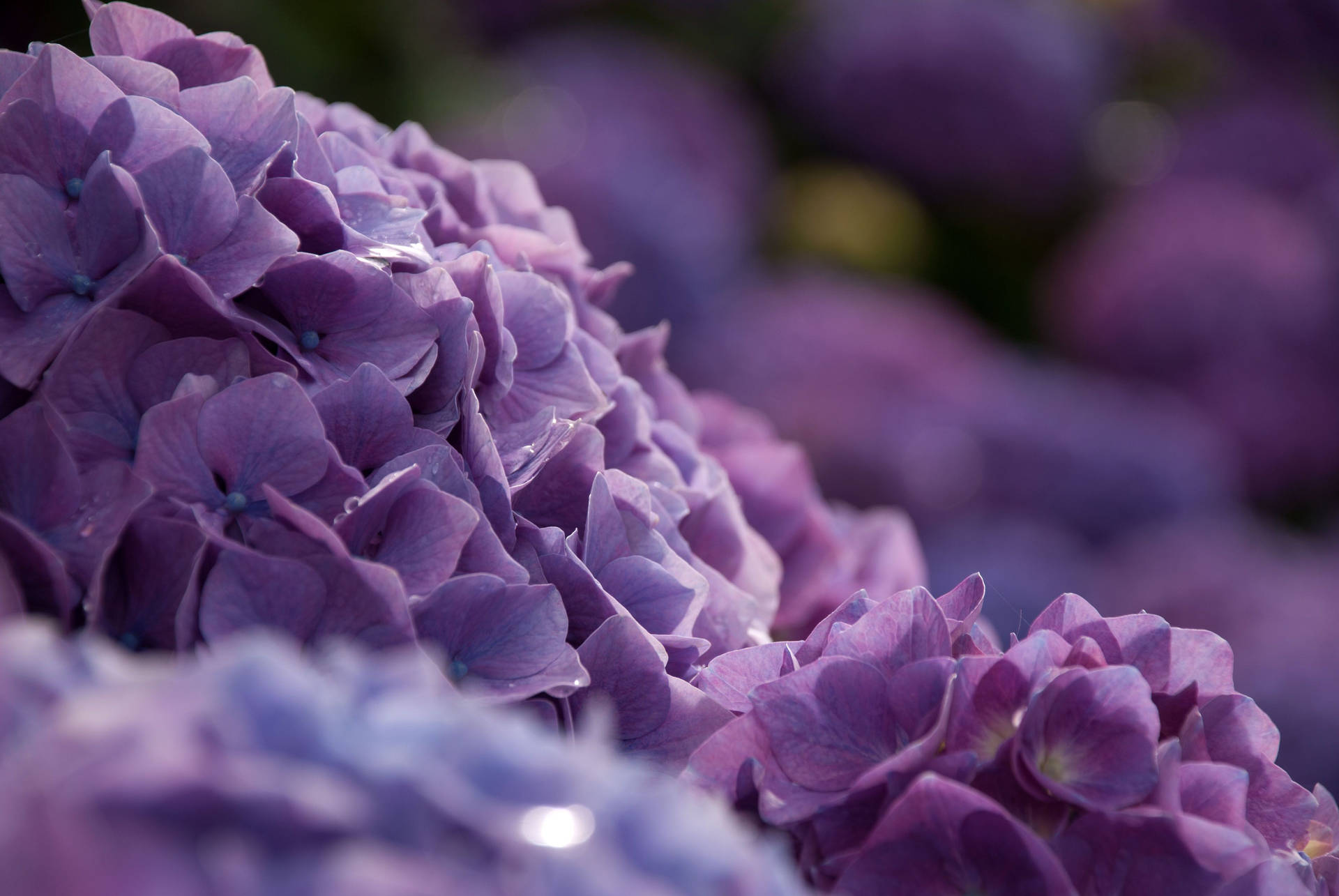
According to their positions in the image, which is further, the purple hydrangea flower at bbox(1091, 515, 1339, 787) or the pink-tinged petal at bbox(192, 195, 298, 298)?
the purple hydrangea flower at bbox(1091, 515, 1339, 787)

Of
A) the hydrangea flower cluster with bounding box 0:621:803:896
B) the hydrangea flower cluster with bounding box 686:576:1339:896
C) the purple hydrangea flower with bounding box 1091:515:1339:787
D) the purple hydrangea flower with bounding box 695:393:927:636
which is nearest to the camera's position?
the hydrangea flower cluster with bounding box 0:621:803:896

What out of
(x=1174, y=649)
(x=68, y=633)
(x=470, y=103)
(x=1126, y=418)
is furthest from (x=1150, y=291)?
(x=68, y=633)

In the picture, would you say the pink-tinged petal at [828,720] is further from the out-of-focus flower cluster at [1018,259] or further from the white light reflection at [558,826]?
the out-of-focus flower cluster at [1018,259]

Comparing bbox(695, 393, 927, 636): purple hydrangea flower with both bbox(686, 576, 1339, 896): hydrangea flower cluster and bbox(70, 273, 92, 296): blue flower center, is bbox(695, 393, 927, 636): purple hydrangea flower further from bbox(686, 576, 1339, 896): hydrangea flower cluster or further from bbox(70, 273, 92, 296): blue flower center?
bbox(70, 273, 92, 296): blue flower center

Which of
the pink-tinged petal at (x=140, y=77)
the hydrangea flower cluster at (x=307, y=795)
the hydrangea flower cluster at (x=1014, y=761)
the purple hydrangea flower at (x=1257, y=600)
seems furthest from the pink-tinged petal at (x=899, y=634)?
the purple hydrangea flower at (x=1257, y=600)

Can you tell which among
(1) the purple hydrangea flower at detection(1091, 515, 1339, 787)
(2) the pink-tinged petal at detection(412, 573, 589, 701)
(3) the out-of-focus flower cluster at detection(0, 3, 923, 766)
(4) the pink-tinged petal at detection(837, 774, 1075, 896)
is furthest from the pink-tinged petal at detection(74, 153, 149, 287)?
(1) the purple hydrangea flower at detection(1091, 515, 1339, 787)

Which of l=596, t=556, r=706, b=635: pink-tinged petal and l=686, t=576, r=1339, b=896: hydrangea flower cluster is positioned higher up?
l=686, t=576, r=1339, b=896: hydrangea flower cluster

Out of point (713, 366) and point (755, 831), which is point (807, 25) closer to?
point (713, 366)

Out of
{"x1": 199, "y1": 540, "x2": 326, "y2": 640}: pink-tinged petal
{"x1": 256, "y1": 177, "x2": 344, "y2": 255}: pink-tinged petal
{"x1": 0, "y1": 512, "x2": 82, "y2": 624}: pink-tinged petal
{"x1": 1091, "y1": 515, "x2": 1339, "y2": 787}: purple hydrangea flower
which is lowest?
{"x1": 1091, "y1": 515, "x2": 1339, "y2": 787}: purple hydrangea flower

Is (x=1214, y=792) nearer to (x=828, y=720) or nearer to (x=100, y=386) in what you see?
(x=828, y=720)
